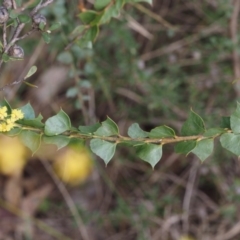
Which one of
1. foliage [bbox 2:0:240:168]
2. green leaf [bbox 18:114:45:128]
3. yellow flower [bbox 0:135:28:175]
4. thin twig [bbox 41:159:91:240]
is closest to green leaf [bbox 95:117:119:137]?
foliage [bbox 2:0:240:168]

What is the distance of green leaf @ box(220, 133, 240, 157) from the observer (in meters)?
1.08

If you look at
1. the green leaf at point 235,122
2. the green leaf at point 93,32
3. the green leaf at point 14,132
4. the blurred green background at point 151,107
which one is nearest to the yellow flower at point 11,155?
the blurred green background at point 151,107

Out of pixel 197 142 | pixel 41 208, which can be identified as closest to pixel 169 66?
pixel 41 208

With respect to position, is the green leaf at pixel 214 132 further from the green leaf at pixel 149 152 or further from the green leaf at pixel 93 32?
the green leaf at pixel 93 32

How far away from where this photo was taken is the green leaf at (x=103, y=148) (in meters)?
1.09

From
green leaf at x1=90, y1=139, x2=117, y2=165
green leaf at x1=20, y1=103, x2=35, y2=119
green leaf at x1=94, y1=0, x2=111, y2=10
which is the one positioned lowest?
green leaf at x1=90, y1=139, x2=117, y2=165

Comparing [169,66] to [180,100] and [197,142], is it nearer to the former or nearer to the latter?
[180,100]

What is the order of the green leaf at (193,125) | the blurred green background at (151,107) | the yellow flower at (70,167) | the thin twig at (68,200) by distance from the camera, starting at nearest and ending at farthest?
the green leaf at (193,125) < the blurred green background at (151,107) < the thin twig at (68,200) < the yellow flower at (70,167)

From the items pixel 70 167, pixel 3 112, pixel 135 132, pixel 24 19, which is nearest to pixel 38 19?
pixel 24 19

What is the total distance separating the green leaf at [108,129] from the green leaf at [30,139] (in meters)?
0.13

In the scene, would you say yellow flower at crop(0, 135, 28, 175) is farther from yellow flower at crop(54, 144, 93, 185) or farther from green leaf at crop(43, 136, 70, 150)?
green leaf at crop(43, 136, 70, 150)

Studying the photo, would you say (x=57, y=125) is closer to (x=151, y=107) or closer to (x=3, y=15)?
(x=3, y=15)

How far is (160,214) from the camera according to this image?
7.48 feet

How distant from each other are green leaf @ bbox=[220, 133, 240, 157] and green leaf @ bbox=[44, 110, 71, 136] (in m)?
0.33
